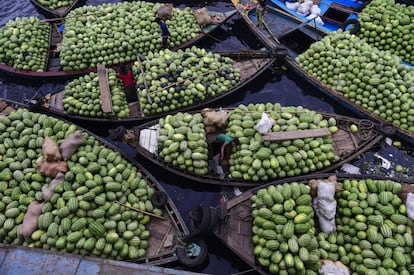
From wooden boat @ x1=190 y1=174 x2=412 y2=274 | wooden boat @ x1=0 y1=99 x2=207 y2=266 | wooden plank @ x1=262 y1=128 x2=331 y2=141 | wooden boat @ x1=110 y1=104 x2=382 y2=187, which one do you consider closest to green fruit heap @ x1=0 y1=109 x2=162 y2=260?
wooden boat @ x1=0 y1=99 x2=207 y2=266

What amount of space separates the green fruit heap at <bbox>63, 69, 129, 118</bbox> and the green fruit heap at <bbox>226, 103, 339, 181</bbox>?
13.2ft

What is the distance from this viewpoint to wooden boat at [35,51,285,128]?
10.8 meters

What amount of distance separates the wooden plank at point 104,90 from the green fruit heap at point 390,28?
1013cm

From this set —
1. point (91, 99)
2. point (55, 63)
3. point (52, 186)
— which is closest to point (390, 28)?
point (91, 99)

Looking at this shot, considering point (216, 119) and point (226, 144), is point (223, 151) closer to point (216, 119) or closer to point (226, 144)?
point (226, 144)

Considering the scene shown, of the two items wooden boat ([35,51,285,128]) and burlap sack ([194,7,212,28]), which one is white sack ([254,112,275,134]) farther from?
burlap sack ([194,7,212,28])

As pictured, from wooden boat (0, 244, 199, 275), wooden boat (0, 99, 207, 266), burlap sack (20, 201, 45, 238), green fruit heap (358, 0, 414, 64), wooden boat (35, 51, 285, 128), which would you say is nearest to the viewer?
wooden boat (0, 244, 199, 275)

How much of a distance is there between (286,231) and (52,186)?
5.85 m

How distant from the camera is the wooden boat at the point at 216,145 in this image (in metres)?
9.13

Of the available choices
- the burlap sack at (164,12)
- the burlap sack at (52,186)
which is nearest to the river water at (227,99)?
the burlap sack at (164,12)

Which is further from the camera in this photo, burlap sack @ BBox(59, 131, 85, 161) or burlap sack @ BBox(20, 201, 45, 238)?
burlap sack @ BBox(59, 131, 85, 161)

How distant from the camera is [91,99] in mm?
10789

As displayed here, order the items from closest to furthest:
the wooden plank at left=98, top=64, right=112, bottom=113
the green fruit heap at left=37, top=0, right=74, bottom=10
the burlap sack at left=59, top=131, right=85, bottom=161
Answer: the burlap sack at left=59, top=131, right=85, bottom=161 < the wooden plank at left=98, top=64, right=112, bottom=113 < the green fruit heap at left=37, top=0, right=74, bottom=10

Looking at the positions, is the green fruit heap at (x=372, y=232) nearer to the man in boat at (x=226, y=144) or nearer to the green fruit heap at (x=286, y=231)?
the green fruit heap at (x=286, y=231)
